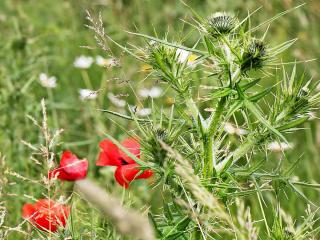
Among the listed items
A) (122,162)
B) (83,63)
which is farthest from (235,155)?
(83,63)

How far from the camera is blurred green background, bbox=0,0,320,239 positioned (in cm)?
278

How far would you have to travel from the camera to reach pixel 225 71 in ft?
4.83

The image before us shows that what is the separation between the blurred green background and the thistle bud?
1.91 feet

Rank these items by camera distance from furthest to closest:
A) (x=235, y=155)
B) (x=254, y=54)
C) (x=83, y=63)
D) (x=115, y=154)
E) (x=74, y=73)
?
(x=74, y=73) → (x=83, y=63) → (x=115, y=154) → (x=235, y=155) → (x=254, y=54)

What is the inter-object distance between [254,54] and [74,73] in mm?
2618

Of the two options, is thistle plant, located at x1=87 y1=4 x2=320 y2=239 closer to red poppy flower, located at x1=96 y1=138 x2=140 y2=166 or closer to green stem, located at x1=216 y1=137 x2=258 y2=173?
green stem, located at x1=216 y1=137 x2=258 y2=173

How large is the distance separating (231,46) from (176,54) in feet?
0.60

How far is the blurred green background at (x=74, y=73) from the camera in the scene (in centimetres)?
278

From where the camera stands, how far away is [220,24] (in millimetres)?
1461

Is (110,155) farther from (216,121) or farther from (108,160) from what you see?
(216,121)

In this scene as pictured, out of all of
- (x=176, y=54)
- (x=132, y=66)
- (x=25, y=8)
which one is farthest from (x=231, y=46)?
(x=25, y=8)

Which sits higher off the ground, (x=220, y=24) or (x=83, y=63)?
(x=220, y=24)

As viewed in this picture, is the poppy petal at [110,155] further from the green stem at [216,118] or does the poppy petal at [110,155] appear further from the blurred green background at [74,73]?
the green stem at [216,118]

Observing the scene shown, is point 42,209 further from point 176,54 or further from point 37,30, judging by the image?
point 37,30
